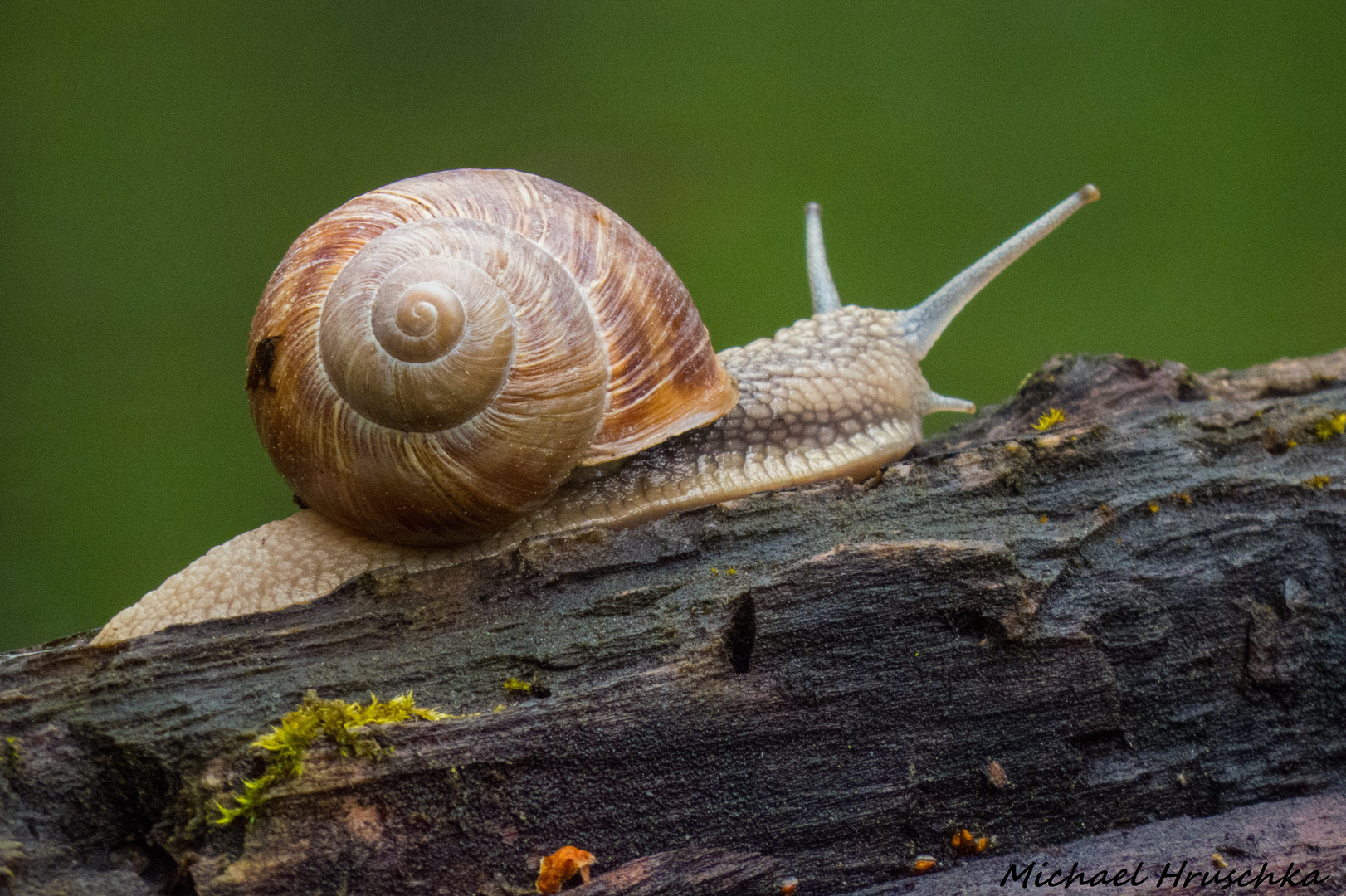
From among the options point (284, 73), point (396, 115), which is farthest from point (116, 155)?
point (396, 115)

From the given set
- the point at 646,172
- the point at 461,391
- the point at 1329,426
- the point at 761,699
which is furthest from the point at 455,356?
the point at 646,172

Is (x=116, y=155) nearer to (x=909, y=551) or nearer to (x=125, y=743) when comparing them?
(x=125, y=743)

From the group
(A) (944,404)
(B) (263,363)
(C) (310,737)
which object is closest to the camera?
(C) (310,737)

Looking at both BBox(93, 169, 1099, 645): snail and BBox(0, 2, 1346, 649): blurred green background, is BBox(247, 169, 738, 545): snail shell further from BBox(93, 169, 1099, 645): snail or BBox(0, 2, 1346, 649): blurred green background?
BBox(0, 2, 1346, 649): blurred green background

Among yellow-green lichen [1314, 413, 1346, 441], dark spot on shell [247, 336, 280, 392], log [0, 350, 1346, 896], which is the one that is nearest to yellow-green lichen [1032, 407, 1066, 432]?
log [0, 350, 1346, 896]

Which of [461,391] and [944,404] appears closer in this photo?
[461,391]

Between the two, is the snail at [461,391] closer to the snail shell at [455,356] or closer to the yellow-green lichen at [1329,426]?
the snail shell at [455,356]

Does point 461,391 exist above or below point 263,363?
below
